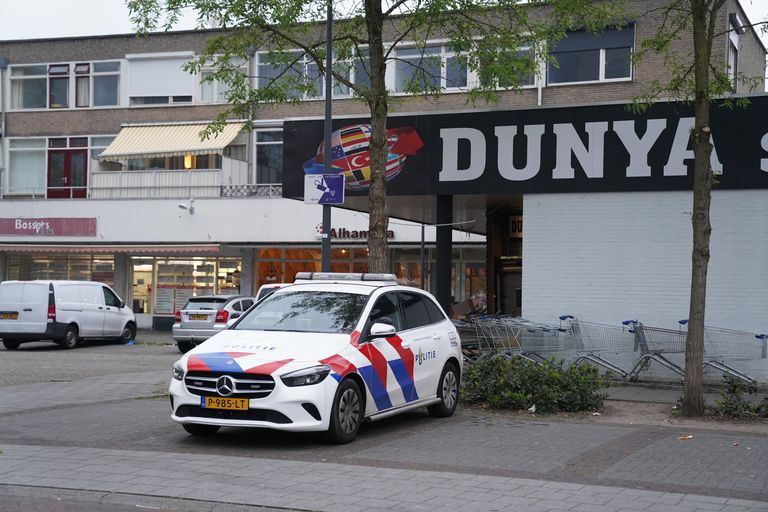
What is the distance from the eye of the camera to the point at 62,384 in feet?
53.3

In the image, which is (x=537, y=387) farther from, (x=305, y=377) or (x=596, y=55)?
(x=596, y=55)

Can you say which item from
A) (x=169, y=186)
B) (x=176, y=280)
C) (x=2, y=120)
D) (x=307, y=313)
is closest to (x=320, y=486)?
(x=307, y=313)

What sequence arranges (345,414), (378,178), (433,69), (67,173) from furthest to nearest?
(67,173) → (433,69) → (378,178) → (345,414)

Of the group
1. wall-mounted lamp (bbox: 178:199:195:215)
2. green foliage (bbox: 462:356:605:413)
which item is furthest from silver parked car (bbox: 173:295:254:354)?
green foliage (bbox: 462:356:605:413)


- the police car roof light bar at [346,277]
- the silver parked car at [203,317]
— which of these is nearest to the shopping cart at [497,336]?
the police car roof light bar at [346,277]

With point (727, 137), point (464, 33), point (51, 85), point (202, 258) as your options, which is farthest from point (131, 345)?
point (727, 137)

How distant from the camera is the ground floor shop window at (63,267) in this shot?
1483 inches

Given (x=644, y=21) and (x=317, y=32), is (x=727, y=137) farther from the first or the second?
(x=317, y=32)

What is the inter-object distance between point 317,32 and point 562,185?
59.1ft

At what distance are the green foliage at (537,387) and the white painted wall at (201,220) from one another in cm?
1844

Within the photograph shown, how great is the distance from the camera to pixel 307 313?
428 inches

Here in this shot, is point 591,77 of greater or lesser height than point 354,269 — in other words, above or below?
above

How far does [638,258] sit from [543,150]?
2.34 metres

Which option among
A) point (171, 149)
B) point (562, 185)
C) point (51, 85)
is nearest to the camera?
point (562, 185)
